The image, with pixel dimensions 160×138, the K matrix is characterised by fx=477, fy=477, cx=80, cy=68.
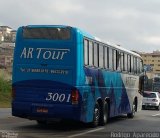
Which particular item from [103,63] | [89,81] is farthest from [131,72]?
[89,81]

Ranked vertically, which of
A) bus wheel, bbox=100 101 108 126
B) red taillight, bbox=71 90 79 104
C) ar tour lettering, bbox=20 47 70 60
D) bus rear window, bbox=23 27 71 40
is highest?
bus rear window, bbox=23 27 71 40

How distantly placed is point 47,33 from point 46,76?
4.94 ft

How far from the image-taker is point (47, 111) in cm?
1595

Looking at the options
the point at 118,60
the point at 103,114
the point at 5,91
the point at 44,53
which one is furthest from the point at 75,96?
the point at 5,91

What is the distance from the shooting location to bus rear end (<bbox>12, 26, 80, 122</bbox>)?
1575 cm

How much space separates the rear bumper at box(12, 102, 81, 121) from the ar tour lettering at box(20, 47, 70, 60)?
63.2 inches

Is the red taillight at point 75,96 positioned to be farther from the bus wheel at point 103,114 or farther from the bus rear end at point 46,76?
Answer: the bus wheel at point 103,114

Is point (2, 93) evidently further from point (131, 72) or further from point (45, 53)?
point (45, 53)

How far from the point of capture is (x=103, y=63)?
1869cm

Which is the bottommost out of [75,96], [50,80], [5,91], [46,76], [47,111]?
[47,111]

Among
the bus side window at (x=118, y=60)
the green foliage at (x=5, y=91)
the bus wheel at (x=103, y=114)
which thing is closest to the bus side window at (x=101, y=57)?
the bus wheel at (x=103, y=114)

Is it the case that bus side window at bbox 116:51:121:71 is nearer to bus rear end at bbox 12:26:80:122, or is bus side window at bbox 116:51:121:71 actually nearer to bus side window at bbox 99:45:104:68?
bus side window at bbox 99:45:104:68

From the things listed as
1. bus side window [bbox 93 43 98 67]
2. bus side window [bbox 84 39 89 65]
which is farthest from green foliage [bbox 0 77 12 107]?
bus side window [bbox 84 39 89 65]

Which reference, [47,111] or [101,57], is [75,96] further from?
[101,57]
